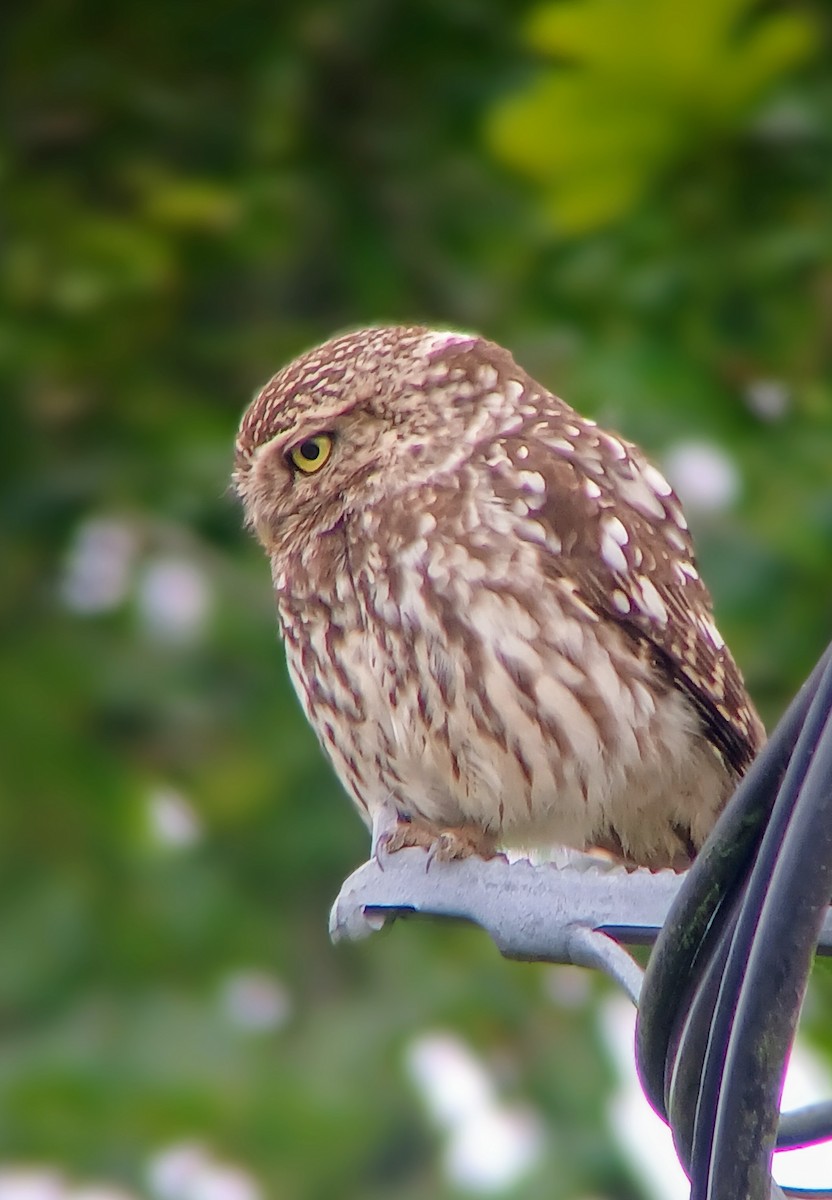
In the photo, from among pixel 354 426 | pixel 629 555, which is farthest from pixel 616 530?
pixel 354 426

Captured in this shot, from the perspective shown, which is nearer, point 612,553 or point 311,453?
point 612,553

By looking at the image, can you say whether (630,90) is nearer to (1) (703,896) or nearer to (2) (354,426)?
(2) (354,426)

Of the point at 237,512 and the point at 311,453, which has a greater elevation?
the point at 237,512

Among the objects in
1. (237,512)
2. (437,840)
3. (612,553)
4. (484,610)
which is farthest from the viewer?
(237,512)

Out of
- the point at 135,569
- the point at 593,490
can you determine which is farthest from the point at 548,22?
the point at 135,569

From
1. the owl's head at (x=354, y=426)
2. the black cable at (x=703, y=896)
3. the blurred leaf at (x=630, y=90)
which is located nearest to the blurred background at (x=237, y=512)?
the blurred leaf at (x=630, y=90)

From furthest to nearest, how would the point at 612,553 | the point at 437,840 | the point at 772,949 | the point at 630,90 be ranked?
1. the point at 630,90
2. the point at 612,553
3. the point at 437,840
4. the point at 772,949

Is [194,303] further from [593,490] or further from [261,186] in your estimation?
[593,490]
